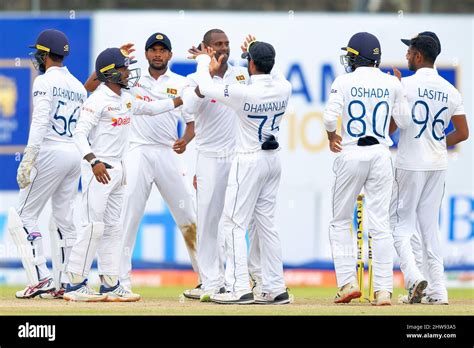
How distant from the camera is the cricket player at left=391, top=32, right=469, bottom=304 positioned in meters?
12.9

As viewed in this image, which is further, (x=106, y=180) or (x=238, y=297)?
(x=238, y=297)

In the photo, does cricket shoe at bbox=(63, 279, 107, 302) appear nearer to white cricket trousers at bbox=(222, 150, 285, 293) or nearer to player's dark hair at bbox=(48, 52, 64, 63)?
white cricket trousers at bbox=(222, 150, 285, 293)

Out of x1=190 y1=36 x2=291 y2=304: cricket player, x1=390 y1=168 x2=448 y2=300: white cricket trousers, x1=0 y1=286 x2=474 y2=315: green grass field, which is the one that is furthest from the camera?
→ x1=390 y1=168 x2=448 y2=300: white cricket trousers

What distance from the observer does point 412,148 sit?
1298 cm

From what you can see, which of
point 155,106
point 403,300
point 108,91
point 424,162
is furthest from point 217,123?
point 403,300

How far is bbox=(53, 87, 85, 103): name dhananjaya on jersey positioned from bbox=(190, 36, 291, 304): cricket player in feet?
4.77

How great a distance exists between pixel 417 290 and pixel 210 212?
2330 millimetres

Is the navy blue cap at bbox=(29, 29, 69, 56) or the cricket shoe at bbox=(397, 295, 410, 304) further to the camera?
the navy blue cap at bbox=(29, 29, 69, 56)

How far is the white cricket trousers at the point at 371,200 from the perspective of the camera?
12453mm

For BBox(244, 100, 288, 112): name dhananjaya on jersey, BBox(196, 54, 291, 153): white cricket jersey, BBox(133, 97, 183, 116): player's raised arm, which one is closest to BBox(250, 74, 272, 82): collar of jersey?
BBox(196, 54, 291, 153): white cricket jersey

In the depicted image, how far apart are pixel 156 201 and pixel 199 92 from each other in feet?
21.7

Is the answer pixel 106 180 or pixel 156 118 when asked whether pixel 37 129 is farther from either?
pixel 156 118

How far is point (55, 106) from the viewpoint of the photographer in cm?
1309
